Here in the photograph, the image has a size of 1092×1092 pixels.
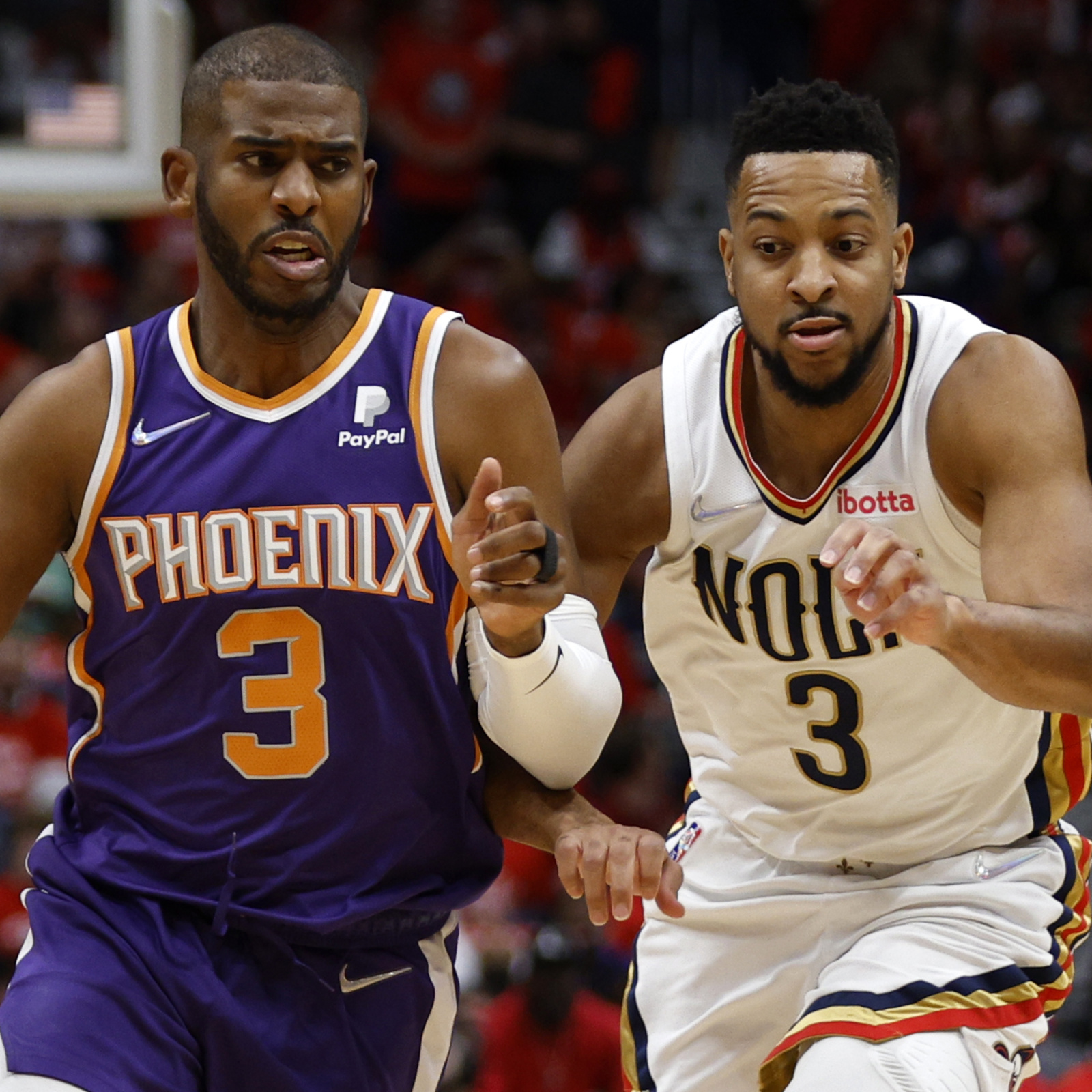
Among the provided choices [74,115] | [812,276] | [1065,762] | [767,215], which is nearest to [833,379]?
[812,276]

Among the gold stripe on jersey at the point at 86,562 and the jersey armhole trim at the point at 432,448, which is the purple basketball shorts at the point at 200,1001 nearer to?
the gold stripe on jersey at the point at 86,562

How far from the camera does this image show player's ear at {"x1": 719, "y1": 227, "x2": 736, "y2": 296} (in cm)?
349

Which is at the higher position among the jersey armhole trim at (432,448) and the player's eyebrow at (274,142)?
the player's eyebrow at (274,142)

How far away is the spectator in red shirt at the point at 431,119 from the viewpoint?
9.97 m

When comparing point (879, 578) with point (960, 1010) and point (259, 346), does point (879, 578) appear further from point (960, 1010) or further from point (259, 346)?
point (259, 346)

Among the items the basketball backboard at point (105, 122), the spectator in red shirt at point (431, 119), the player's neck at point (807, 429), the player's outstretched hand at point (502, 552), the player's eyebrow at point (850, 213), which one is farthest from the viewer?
the spectator in red shirt at point (431, 119)

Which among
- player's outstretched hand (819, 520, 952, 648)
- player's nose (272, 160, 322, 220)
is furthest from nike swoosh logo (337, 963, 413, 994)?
player's nose (272, 160, 322, 220)

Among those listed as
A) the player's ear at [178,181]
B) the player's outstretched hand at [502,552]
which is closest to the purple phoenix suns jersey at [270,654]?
the player's outstretched hand at [502,552]

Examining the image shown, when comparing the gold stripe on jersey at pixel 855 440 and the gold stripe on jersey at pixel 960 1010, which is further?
the gold stripe on jersey at pixel 855 440

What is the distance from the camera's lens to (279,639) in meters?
2.97

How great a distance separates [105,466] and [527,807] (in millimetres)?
917

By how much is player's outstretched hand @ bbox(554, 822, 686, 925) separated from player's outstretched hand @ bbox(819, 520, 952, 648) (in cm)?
49

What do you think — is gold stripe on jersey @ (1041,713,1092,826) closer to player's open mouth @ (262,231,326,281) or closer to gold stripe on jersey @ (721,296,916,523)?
gold stripe on jersey @ (721,296,916,523)

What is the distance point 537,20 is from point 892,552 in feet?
27.8
